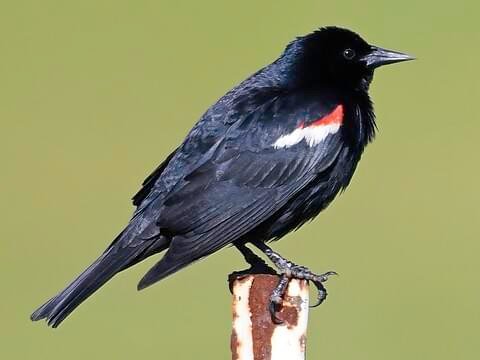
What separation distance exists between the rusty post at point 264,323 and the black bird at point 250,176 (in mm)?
385

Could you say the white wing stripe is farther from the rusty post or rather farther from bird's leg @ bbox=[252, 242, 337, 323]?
the rusty post

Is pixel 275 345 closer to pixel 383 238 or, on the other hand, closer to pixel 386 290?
pixel 386 290

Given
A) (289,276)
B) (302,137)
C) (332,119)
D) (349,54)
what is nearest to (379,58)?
(349,54)

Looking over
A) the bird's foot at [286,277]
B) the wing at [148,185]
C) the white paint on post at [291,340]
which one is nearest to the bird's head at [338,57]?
the wing at [148,185]

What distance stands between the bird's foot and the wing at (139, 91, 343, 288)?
18 cm

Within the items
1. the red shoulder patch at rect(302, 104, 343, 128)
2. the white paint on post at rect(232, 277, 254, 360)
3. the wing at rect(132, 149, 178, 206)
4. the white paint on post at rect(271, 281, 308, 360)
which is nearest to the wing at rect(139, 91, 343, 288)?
the red shoulder patch at rect(302, 104, 343, 128)

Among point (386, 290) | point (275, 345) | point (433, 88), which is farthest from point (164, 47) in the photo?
point (275, 345)

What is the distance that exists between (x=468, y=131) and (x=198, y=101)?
208 centimetres

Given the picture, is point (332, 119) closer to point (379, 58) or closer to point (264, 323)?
point (379, 58)

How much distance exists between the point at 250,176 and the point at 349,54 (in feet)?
3.03

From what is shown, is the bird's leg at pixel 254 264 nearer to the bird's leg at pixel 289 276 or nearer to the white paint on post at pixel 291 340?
the bird's leg at pixel 289 276

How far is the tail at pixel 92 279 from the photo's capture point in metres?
4.89

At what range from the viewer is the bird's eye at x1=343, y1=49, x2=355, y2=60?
595 cm

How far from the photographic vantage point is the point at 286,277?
15.6 feet
